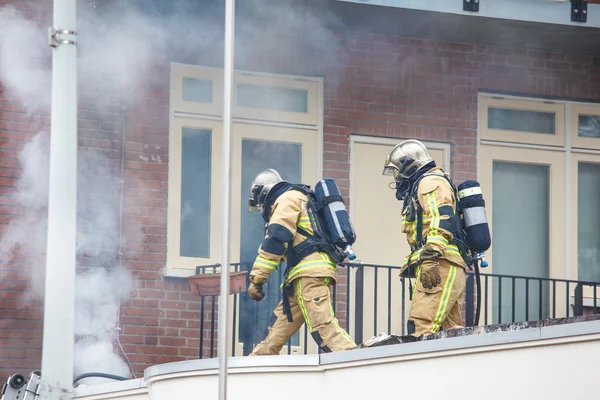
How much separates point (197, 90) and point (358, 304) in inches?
101

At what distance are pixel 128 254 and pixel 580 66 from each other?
17.0 ft

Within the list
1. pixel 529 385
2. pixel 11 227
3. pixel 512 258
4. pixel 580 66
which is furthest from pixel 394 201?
pixel 529 385

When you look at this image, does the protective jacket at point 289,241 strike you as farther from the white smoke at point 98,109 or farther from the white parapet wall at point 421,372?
the white smoke at point 98,109

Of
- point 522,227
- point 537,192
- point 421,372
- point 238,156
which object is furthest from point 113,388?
point 537,192

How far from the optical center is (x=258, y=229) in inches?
530

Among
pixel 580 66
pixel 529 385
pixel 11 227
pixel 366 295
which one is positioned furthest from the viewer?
pixel 580 66

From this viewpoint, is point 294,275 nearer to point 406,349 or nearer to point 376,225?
point 406,349

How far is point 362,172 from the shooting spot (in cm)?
1375

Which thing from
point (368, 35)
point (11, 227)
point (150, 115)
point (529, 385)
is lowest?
point (529, 385)

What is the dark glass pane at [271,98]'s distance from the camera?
13562 mm

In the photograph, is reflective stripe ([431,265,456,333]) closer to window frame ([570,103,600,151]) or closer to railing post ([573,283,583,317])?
railing post ([573,283,583,317])

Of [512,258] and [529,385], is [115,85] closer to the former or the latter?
[512,258]

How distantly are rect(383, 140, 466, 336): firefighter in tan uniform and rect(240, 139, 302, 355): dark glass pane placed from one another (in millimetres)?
2761

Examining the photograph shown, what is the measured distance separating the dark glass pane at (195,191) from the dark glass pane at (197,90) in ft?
0.97
